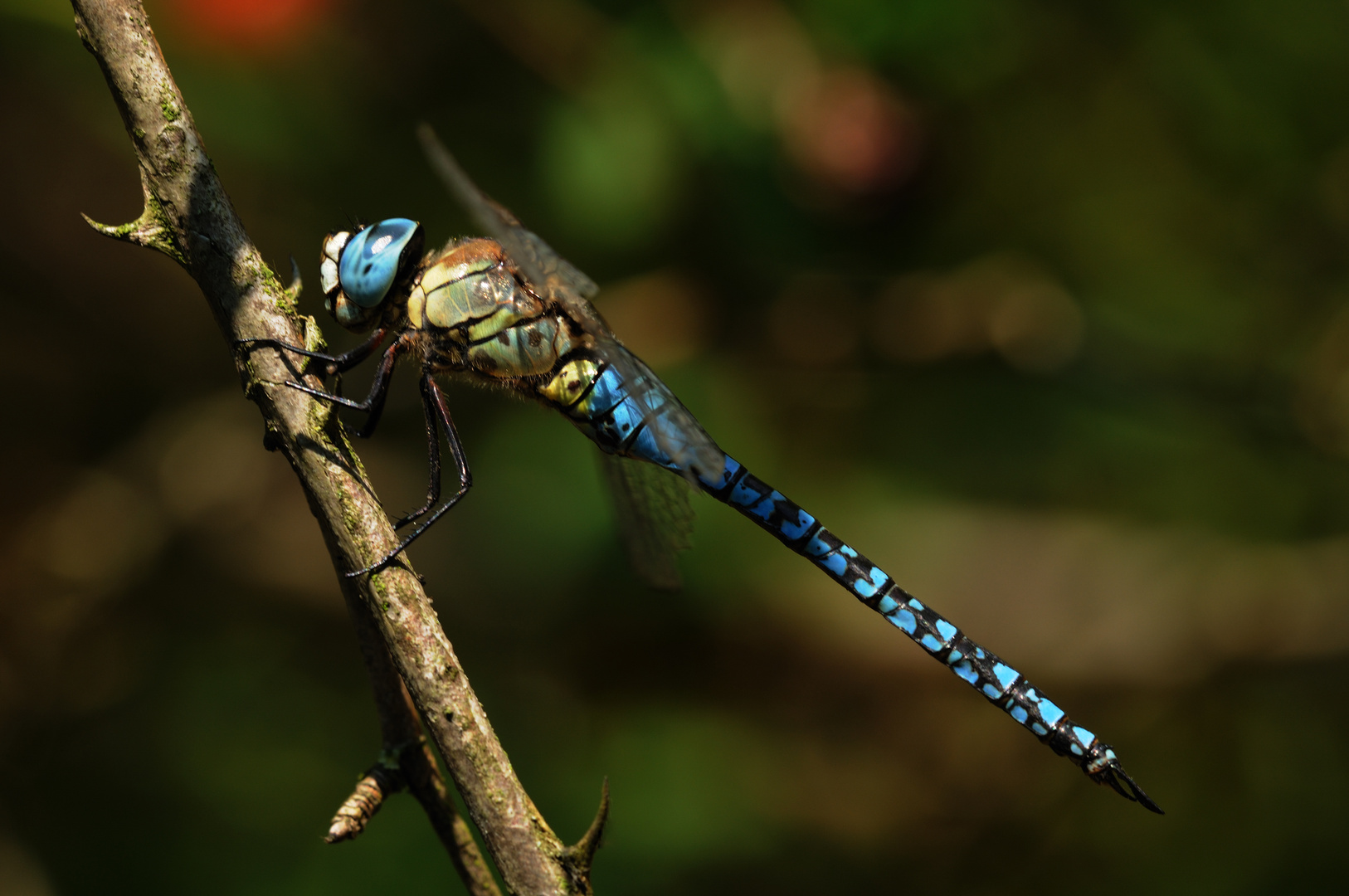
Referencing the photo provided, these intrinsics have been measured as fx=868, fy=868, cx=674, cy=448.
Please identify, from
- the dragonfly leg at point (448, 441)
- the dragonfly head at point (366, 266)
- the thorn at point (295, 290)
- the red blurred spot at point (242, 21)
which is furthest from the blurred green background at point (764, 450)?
the thorn at point (295, 290)

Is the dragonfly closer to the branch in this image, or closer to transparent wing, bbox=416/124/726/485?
transparent wing, bbox=416/124/726/485

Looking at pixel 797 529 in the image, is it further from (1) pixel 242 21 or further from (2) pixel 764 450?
(1) pixel 242 21

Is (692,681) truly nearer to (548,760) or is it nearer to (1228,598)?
(548,760)

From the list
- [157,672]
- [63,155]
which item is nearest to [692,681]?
[157,672]

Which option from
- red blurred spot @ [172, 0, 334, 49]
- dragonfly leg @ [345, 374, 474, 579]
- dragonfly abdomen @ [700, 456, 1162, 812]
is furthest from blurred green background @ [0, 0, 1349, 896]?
dragonfly leg @ [345, 374, 474, 579]

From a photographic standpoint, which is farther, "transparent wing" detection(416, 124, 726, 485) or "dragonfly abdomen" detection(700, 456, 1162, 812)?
"dragonfly abdomen" detection(700, 456, 1162, 812)

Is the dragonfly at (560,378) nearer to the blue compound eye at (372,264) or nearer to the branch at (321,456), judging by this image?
the blue compound eye at (372,264)

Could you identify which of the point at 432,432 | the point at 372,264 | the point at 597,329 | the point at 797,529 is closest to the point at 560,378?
the point at 597,329
